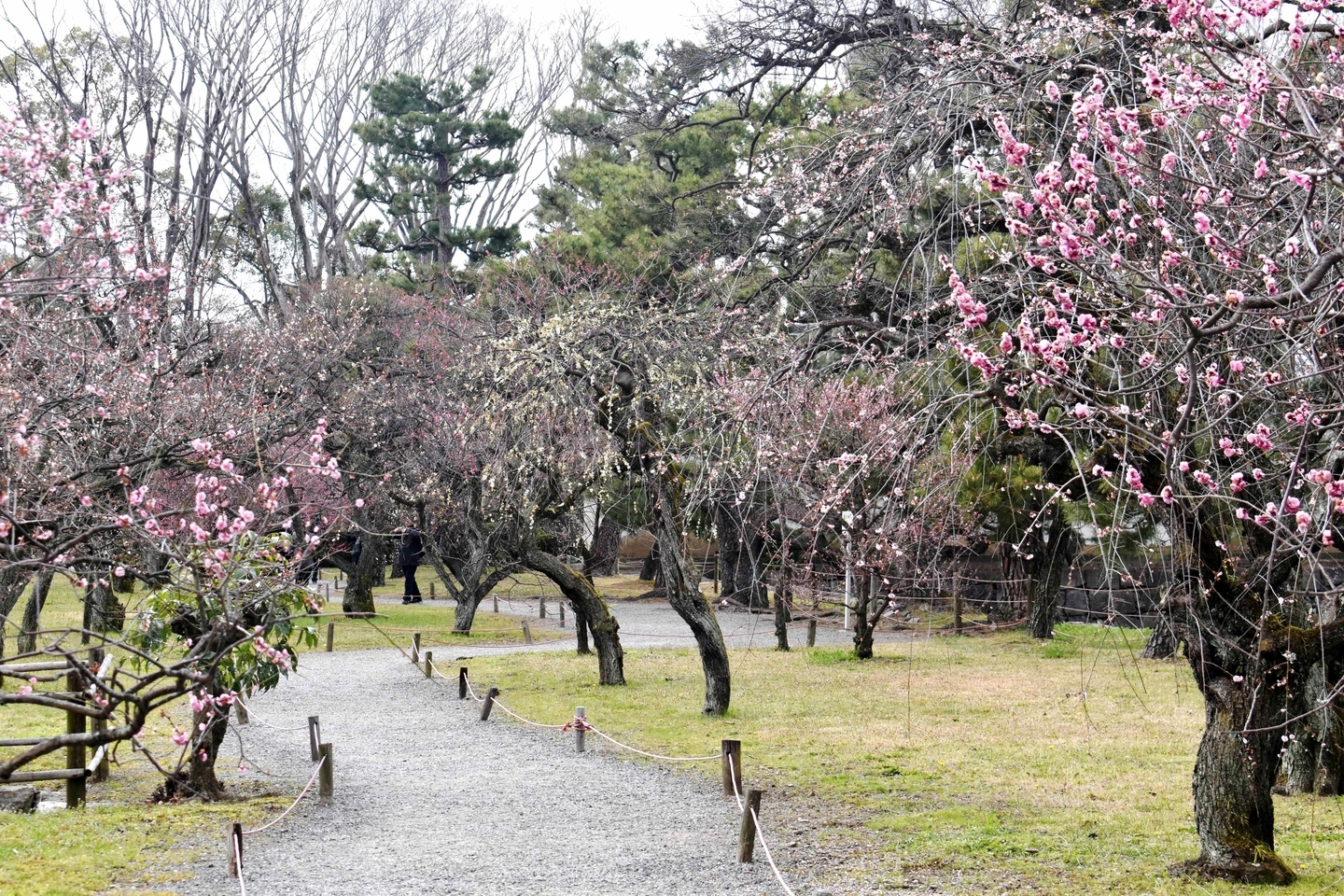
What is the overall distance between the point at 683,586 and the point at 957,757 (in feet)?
10.9

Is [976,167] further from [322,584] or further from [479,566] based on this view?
[322,584]

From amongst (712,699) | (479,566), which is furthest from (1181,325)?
(479,566)

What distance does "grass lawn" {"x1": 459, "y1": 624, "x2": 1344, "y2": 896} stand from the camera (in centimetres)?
704

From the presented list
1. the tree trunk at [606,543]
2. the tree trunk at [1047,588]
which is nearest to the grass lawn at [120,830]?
the tree trunk at [1047,588]

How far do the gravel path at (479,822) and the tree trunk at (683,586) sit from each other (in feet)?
6.02

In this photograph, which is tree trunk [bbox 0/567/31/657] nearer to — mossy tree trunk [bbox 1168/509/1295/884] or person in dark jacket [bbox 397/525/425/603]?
mossy tree trunk [bbox 1168/509/1295/884]

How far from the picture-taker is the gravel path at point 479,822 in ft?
23.0

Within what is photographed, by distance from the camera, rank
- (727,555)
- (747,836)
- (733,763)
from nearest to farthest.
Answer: (747,836) < (733,763) < (727,555)

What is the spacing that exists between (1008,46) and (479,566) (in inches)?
664

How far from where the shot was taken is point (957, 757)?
415 inches

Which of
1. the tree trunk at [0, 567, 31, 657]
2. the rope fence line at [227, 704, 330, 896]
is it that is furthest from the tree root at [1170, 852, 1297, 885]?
the tree trunk at [0, 567, 31, 657]

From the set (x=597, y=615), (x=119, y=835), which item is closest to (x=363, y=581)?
(x=597, y=615)

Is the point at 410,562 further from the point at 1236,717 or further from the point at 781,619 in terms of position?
the point at 1236,717

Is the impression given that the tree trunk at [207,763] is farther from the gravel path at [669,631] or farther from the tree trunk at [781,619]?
the tree trunk at [781,619]
